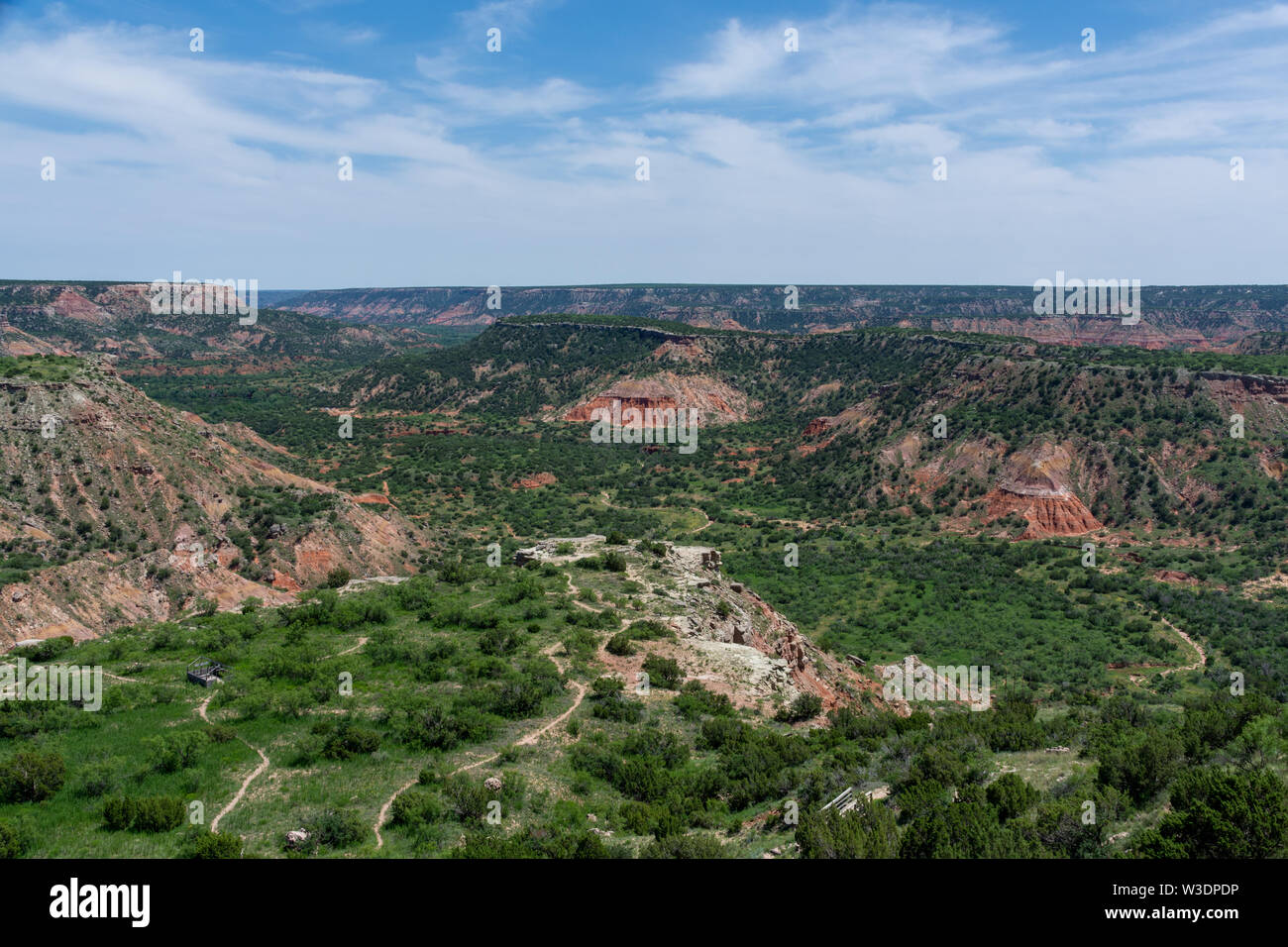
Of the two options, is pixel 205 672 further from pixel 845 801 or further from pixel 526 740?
pixel 845 801

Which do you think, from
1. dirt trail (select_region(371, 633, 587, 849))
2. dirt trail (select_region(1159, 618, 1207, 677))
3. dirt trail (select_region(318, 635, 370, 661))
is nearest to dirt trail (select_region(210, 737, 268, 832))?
dirt trail (select_region(371, 633, 587, 849))

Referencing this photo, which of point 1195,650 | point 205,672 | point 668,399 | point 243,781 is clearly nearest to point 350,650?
point 205,672

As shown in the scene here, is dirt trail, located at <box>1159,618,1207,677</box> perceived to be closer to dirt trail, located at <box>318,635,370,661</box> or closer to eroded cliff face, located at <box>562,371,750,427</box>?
dirt trail, located at <box>318,635,370,661</box>

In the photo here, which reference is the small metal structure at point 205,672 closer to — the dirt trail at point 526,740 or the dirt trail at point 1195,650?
the dirt trail at point 526,740

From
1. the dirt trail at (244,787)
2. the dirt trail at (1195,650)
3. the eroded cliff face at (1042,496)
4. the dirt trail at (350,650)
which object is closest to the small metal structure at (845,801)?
the dirt trail at (244,787)

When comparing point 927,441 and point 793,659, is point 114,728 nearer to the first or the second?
point 793,659
